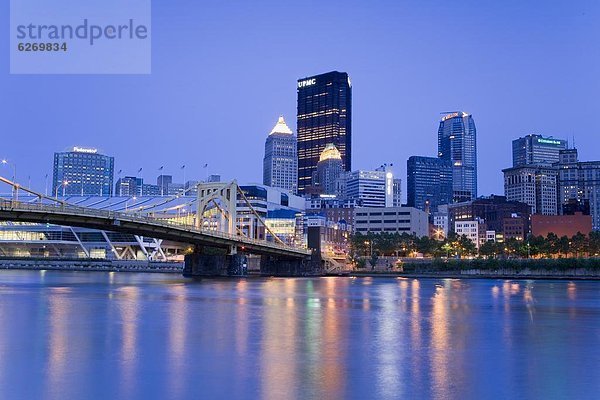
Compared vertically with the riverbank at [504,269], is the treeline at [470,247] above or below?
above

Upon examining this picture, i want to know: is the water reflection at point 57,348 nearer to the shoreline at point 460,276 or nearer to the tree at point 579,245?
the shoreline at point 460,276

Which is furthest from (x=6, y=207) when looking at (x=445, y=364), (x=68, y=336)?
(x=445, y=364)

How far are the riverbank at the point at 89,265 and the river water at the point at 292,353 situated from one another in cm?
11056

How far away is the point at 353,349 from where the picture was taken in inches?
1052

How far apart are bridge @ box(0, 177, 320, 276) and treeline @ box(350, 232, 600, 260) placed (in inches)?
1184

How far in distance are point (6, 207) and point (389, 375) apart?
57.7 m

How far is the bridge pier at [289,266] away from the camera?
130m

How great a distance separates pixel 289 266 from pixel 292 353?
105m

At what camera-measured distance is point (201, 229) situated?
97.3 meters

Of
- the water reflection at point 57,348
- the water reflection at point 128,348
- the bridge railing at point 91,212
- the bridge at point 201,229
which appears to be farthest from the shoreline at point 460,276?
the water reflection at point 57,348

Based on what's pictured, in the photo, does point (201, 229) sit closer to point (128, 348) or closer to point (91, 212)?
point (91, 212)

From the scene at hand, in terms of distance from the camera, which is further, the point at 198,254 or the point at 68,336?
the point at 198,254

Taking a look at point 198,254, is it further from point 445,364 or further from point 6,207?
point 445,364

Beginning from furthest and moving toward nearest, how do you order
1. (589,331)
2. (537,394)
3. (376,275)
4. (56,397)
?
1. (376,275)
2. (589,331)
3. (537,394)
4. (56,397)
